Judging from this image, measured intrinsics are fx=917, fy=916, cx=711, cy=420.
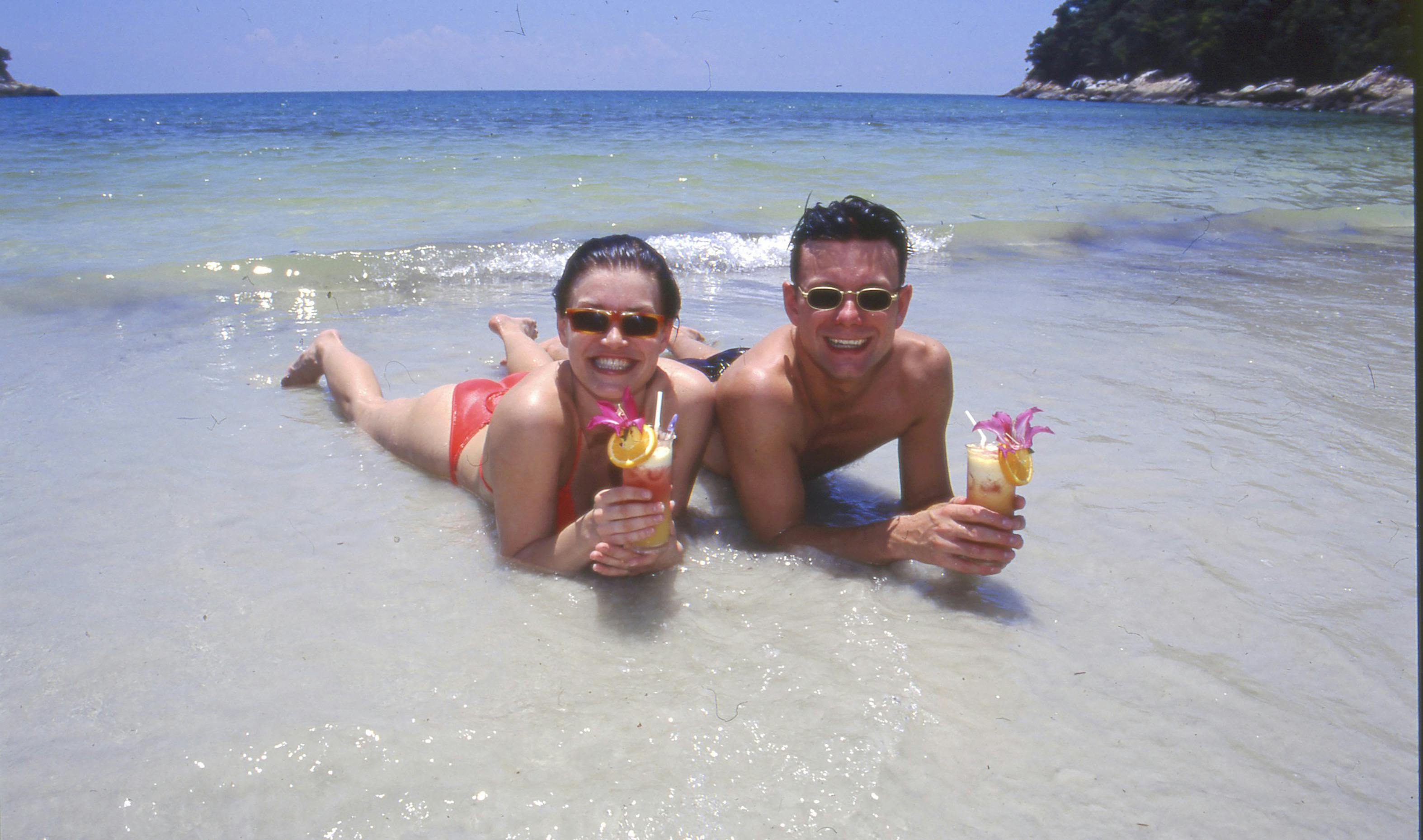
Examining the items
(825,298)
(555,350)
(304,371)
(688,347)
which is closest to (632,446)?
(825,298)

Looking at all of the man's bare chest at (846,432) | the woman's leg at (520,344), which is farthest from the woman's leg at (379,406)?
the man's bare chest at (846,432)

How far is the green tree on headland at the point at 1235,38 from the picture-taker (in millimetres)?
43188

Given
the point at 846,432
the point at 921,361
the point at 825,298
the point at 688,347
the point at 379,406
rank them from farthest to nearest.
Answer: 1. the point at 688,347
2. the point at 379,406
3. the point at 846,432
4. the point at 921,361
5. the point at 825,298

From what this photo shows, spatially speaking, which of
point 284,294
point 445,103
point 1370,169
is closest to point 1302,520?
point 284,294

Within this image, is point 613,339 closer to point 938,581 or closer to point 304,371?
point 938,581

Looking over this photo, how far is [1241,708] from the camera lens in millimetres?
2264

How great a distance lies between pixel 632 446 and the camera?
96.1 inches

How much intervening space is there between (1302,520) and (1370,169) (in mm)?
17202

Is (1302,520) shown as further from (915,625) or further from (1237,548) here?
(915,625)

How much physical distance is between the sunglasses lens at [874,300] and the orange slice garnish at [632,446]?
850 millimetres

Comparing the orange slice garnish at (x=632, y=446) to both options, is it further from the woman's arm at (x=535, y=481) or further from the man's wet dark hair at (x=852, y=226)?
the man's wet dark hair at (x=852, y=226)

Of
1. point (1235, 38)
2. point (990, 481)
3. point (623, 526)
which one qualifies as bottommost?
point (623, 526)

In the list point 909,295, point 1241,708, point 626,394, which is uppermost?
point 909,295

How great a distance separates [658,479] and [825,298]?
0.82 m
